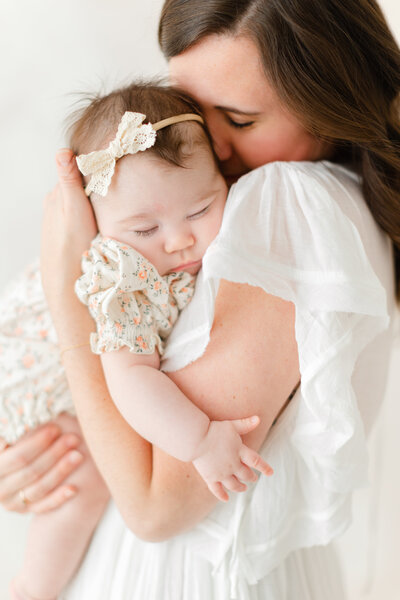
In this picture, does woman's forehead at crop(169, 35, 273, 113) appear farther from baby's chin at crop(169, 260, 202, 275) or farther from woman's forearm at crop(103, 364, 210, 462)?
woman's forearm at crop(103, 364, 210, 462)

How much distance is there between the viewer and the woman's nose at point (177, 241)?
42.7 inches

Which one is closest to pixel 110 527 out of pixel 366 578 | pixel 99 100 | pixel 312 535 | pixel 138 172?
pixel 312 535

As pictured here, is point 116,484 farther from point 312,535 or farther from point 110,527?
point 312,535

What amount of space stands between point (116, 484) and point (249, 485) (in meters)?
0.24

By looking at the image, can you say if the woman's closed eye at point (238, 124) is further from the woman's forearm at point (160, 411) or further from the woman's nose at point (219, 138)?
the woman's forearm at point (160, 411)

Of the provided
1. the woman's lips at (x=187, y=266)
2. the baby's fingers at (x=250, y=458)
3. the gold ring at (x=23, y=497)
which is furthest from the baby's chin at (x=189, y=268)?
the gold ring at (x=23, y=497)

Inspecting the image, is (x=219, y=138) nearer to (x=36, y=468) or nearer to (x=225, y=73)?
(x=225, y=73)

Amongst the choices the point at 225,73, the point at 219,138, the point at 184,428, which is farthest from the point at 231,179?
the point at 184,428

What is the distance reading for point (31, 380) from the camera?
1293 millimetres

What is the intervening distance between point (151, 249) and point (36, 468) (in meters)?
0.54

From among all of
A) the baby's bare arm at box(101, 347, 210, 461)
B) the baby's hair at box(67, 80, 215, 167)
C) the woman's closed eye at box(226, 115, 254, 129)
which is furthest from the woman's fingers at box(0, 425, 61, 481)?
the woman's closed eye at box(226, 115, 254, 129)

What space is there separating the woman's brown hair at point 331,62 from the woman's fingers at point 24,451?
81cm

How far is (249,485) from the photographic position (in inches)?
44.5

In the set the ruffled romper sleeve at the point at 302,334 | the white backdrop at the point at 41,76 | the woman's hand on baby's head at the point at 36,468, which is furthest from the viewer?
the white backdrop at the point at 41,76
